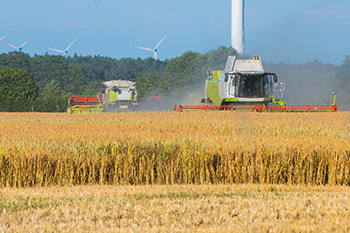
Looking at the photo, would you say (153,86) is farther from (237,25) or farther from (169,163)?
(169,163)

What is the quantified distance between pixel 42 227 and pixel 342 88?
262ft

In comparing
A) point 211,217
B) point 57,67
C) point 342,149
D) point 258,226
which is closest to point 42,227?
point 211,217

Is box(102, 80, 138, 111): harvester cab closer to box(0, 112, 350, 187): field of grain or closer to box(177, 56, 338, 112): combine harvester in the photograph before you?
box(177, 56, 338, 112): combine harvester

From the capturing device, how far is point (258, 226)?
6301mm

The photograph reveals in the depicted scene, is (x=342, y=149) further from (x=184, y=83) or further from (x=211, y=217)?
(x=184, y=83)

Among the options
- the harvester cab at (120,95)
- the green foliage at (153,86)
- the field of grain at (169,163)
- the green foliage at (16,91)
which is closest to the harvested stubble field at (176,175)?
the field of grain at (169,163)

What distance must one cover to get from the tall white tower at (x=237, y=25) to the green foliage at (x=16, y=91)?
1319 inches

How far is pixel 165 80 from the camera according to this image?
88.0m

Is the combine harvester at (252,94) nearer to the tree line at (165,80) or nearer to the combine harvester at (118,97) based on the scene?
the combine harvester at (118,97)

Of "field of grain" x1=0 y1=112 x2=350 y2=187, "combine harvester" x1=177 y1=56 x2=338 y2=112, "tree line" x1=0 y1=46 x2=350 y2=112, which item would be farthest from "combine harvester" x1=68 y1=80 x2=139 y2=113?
"field of grain" x1=0 y1=112 x2=350 y2=187

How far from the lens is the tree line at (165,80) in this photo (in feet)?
206

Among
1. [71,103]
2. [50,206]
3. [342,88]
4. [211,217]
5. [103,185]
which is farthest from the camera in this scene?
[342,88]

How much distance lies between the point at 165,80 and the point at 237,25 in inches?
1421

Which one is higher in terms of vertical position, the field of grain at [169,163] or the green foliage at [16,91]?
the green foliage at [16,91]
